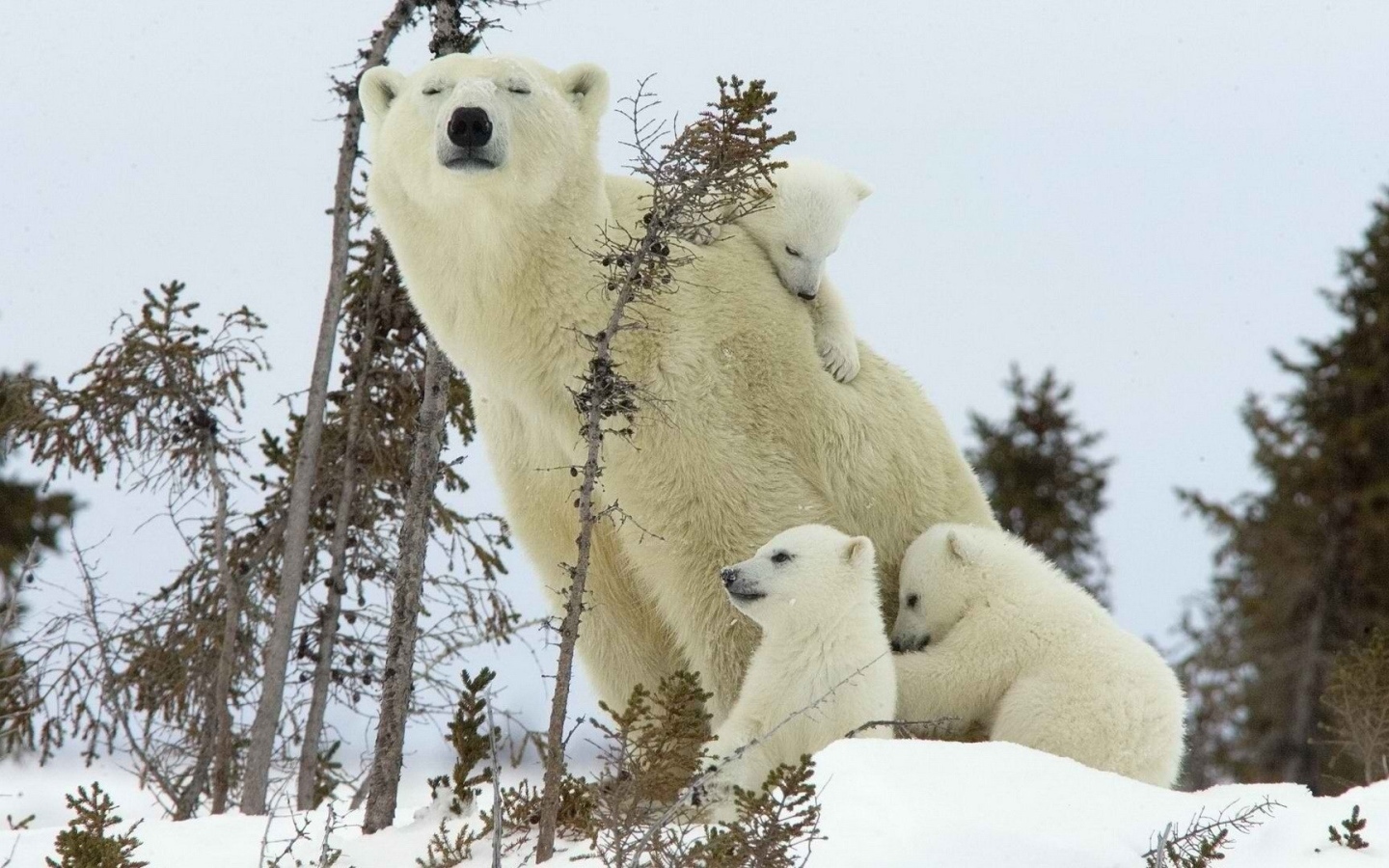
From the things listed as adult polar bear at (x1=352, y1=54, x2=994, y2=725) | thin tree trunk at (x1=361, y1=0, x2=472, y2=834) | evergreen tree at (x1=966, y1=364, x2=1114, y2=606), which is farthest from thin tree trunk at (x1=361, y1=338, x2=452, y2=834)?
evergreen tree at (x1=966, y1=364, x2=1114, y2=606)

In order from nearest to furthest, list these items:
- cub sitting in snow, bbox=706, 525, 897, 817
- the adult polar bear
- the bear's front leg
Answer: cub sitting in snow, bbox=706, 525, 897, 817
the adult polar bear
the bear's front leg

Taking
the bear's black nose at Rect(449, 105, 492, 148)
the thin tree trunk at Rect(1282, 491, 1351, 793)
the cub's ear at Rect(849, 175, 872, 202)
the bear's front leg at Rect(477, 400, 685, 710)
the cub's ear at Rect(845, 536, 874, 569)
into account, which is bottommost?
the cub's ear at Rect(845, 536, 874, 569)

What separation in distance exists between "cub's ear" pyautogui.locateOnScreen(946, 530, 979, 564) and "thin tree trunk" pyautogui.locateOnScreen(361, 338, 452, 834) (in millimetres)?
2208

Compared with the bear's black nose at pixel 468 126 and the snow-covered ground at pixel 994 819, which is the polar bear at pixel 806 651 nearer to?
the snow-covered ground at pixel 994 819

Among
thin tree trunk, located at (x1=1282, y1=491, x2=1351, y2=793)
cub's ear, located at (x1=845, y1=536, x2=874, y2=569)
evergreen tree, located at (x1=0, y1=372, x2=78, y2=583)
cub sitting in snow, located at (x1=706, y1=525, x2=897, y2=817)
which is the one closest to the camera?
cub sitting in snow, located at (x1=706, y1=525, x2=897, y2=817)

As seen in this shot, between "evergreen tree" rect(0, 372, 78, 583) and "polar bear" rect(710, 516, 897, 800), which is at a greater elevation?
"evergreen tree" rect(0, 372, 78, 583)

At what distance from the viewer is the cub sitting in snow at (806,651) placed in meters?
5.15

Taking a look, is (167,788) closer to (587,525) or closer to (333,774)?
(333,774)

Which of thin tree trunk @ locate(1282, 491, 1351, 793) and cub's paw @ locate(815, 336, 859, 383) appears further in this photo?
thin tree trunk @ locate(1282, 491, 1351, 793)

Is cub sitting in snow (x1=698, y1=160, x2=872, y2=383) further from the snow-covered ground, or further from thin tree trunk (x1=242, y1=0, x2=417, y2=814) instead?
thin tree trunk (x1=242, y1=0, x2=417, y2=814)

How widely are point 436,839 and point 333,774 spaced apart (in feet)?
16.8

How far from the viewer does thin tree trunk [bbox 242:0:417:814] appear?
25.1 feet

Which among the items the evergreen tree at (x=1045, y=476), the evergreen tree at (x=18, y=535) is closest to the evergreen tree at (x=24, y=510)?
the evergreen tree at (x=18, y=535)

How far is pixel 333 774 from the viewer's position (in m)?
9.80
